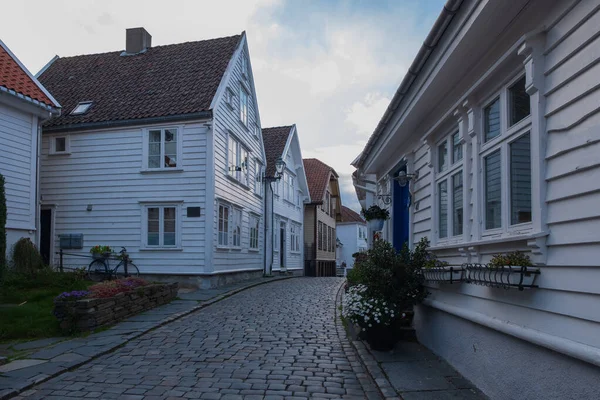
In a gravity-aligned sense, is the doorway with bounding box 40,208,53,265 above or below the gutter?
below

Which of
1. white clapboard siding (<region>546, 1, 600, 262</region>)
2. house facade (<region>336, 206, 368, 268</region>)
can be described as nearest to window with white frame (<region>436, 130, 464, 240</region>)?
white clapboard siding (<region>546, 1, 600, 262</region>)

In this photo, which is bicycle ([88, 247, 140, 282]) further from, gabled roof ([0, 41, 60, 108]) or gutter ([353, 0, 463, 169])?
gutter ([353, 0, 463, 169])

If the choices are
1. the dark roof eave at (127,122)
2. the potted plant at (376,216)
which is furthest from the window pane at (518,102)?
the dark roof eave at (127,122)

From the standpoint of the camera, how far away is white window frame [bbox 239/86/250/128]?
20.8 metres

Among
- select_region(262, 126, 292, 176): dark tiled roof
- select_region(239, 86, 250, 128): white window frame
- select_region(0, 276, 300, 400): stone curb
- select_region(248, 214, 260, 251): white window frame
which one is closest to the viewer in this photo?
select_region(0, 276, 300, 400): stone curb

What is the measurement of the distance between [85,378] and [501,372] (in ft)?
15.6

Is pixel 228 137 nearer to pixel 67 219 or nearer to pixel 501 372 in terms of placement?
pixel 67 219

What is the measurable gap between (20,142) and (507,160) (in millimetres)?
13774

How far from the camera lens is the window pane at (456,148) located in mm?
6828

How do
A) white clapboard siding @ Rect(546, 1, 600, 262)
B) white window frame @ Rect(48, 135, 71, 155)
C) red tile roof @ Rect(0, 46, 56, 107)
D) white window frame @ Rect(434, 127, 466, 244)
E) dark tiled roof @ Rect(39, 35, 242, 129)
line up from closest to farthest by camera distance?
white clapboard siding @ Rect(546, 1, 600, 262) → white window frame @ Rect(434, 127, 466, 244) → red tile roof @ Rect(0, 46, 56, 107) → dark tiled roof @ Rect(39, 35, 242, 129) → white window frame @ Rect(48, 135, 71, 155)

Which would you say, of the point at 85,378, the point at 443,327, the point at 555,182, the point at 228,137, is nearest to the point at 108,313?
the point at 85,378

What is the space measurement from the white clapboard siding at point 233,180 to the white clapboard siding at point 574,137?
1346 centimetres

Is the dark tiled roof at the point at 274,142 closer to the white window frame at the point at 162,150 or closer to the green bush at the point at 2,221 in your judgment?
the white window frame at the point at 162,150

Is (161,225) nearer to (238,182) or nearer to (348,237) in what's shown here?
(238,182)
